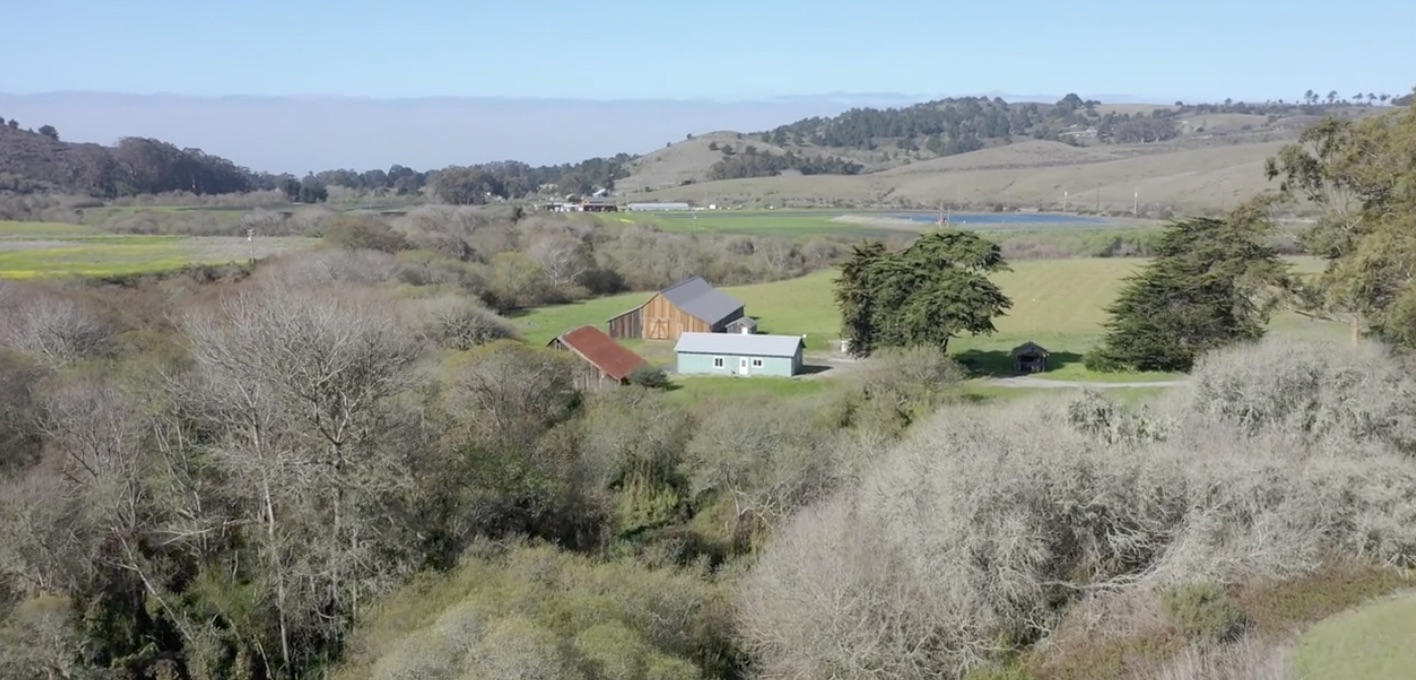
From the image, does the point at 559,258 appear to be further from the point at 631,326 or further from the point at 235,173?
the point at 235,173

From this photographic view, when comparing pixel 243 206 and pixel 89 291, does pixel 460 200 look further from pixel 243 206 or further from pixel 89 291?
pixel 89 291

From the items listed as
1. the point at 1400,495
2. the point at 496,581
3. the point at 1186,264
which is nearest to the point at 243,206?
the point at 1186,264

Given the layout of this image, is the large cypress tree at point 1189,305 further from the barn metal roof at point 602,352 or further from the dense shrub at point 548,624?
the dense shrub at point 548,624

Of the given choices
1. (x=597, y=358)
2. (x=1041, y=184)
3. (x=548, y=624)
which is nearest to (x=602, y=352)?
(x=597, y=358)

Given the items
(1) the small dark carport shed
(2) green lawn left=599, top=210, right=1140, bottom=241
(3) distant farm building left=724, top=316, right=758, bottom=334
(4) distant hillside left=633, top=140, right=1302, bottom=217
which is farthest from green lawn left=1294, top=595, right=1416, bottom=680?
(4) distant hillside left=633, top=140, right=1302, bottom=217

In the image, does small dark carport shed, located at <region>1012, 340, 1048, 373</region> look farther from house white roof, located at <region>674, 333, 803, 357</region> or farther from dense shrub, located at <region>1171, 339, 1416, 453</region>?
dense shrub, located at <region>1171, 339, 1416, 453</region>

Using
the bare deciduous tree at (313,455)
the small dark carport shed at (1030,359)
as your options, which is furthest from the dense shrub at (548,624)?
the small dark carport shed at (1030,359)
